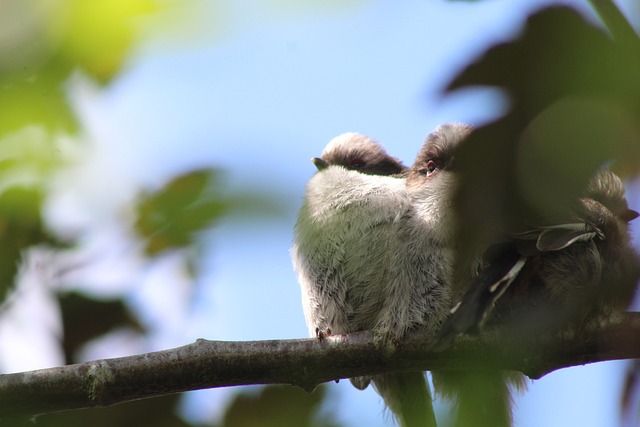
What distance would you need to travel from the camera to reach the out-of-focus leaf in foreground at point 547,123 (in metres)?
0.83

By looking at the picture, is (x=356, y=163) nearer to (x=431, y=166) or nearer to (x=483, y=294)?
(x=431, y=166)

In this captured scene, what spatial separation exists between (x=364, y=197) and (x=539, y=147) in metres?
2.67

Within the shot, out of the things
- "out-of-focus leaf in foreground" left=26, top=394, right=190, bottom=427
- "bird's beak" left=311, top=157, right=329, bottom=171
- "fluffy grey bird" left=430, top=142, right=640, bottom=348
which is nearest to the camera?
"out-of-focus leaf in foreground" left=26, top=394, right=190, bottom=427

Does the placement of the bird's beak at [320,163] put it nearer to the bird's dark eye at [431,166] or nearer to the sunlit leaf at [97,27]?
the bird's dark eye at [431,166]

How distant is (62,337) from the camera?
1970 millimetres

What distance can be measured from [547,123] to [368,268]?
8.43 feet

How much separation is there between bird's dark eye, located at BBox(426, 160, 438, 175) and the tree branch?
1.05 metres

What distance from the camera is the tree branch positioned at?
8.20ft

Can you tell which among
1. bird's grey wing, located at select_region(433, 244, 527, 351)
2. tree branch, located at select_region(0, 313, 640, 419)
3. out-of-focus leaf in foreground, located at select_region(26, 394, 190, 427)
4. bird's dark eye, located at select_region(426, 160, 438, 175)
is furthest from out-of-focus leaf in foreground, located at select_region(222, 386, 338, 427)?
bird's dark eye, located at select_region(426, 160, 438, 175)

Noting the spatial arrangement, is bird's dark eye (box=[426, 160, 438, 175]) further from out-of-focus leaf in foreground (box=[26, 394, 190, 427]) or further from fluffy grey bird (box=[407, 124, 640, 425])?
out-of-focus leaf in foreground (box=[26, 394, 190, 427])

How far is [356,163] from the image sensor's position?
163 inches

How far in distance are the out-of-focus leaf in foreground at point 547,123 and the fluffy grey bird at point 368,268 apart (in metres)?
2.23

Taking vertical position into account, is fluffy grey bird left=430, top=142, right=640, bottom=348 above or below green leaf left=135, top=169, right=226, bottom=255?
above

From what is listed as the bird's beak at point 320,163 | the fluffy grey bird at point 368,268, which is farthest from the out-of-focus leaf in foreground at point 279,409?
the bird's beak at point 320,163
